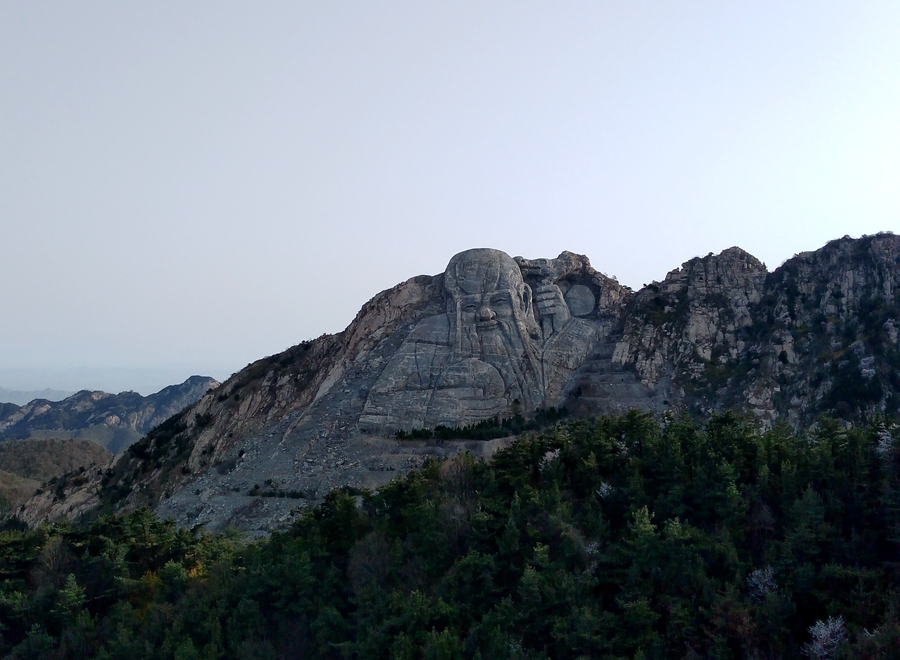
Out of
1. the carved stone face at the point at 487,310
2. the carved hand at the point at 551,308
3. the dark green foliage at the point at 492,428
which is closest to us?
the dark green foliage at the point at 492,428

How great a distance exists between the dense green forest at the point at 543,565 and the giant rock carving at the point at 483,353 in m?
9.60

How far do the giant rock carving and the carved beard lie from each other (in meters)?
0.04

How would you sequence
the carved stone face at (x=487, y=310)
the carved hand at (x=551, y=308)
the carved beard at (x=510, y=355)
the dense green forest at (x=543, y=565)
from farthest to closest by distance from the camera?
the carved hand at (x=551, y=308) → the carved stone face at (x=487, y=310) → the carved beard at (x=510, y=355) → the dense green forest at (x=543, y=565)

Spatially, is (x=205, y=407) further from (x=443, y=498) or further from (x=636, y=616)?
(x=636, y=616)

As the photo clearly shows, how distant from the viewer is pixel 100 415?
328 ft

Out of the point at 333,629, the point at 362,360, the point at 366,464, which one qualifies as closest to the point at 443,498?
the point at 333,629

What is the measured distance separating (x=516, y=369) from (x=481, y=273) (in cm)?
421

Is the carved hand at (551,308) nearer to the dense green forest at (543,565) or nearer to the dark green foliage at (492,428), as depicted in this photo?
the dark green foliage at (492,428)

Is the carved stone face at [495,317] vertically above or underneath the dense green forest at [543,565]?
above

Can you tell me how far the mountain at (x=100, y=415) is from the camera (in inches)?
3799

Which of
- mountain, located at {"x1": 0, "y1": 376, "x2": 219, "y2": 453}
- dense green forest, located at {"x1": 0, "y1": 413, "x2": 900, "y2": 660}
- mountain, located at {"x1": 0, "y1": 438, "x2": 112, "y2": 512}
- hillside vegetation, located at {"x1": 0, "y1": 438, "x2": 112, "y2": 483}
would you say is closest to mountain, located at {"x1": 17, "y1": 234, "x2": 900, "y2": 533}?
dense green forest, located at {"x1": 0, "y1": 413, "x2": 900, "y2": 660}

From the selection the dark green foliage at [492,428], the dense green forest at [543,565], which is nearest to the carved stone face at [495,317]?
the dark green foliage at [492,428]

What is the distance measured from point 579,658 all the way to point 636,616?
3.98 feet

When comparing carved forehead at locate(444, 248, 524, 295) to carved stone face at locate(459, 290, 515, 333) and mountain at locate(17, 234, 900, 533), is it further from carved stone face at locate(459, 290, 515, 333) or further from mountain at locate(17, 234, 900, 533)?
carved stone face at locate(459, 290, 515, 333)
